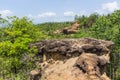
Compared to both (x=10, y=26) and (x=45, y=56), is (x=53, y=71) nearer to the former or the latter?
(x=45, y=56)

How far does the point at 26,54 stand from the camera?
3738 cm

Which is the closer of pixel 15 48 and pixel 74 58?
pixel 74 58

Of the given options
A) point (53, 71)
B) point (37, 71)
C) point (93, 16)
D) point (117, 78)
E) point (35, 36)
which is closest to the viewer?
point (53, 71)

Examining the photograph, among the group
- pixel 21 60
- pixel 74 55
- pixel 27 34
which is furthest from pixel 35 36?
pixel 74 55

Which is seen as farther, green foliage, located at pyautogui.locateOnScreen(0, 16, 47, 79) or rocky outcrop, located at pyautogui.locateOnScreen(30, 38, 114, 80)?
green foliage, located at pyautogui.locateOnScreen(0, 16, 47, 79)

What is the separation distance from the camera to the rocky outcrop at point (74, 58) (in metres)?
30.9

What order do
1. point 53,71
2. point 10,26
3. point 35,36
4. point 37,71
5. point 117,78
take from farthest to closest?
point 117,78
point 35,36
point 10,26
point 37,71
point 53,71

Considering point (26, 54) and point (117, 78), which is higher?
point (26, 54)

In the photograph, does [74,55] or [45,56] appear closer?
[74,55]

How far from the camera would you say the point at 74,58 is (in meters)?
34.1

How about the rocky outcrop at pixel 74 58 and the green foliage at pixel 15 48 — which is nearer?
the rocky outcrop at pixel 74 58

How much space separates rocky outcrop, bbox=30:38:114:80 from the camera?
1215 inches

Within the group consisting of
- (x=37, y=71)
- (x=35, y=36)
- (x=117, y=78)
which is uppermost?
(x=35, y=36)

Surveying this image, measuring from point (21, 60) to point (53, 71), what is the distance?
204 inches
